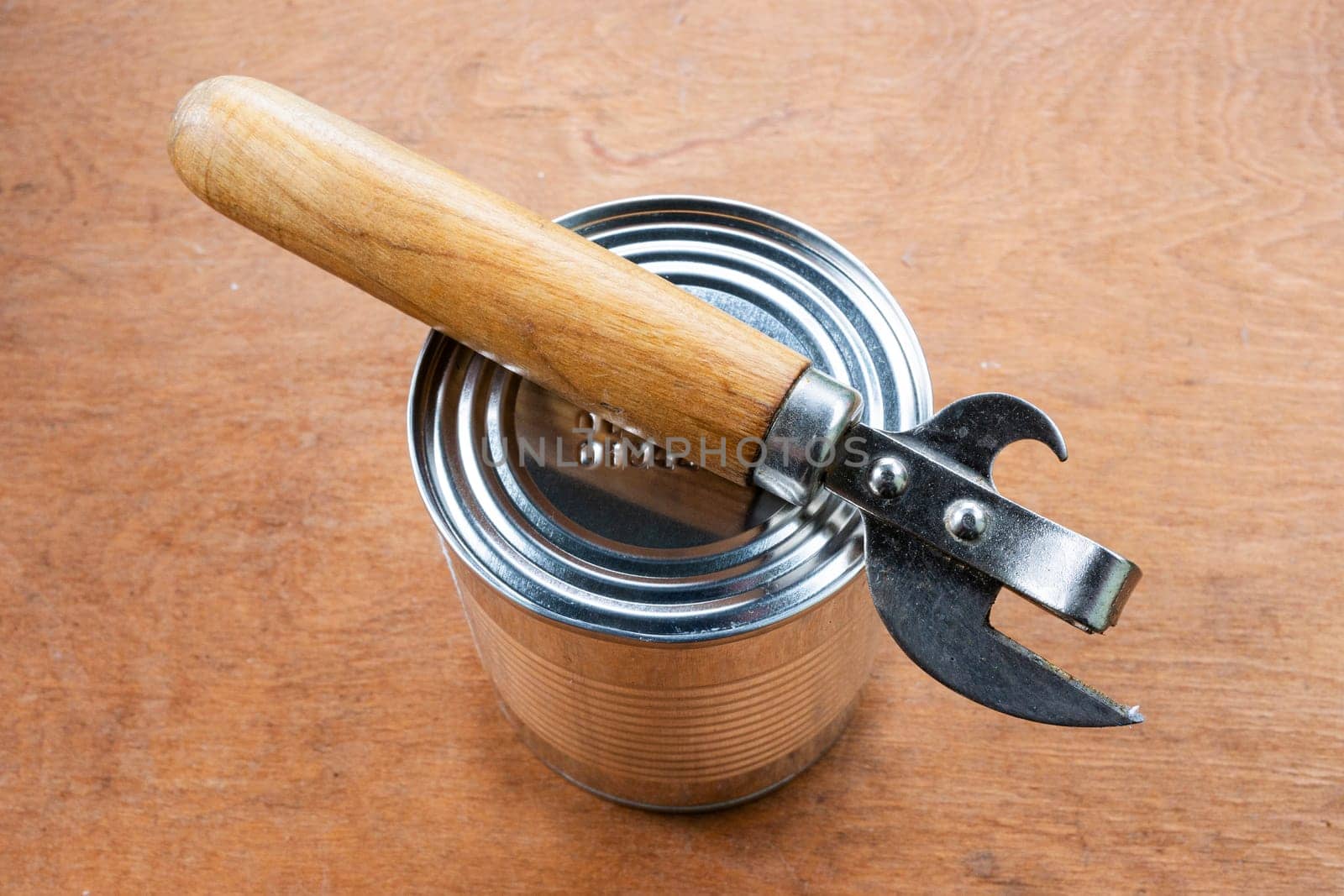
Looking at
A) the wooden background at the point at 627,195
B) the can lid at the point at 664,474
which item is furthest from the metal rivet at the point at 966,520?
the wooden background at the point at 627,195

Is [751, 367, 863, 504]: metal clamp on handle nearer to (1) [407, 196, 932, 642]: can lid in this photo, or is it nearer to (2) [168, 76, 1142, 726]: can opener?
(2) [168, 76, 1142, 726]: can opener

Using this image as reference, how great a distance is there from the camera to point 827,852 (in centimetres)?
139

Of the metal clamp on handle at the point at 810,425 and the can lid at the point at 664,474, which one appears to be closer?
the metal clamp on handle at the point at 810,425

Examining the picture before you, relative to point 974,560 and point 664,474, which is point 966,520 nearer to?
point 974,560

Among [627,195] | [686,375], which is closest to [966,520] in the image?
[686,375]

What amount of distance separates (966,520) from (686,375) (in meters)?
0.27

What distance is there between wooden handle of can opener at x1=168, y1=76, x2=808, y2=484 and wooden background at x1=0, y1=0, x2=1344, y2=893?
58 centimetres

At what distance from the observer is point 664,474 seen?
1.21 metres

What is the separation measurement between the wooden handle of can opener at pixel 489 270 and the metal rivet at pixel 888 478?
11 centimetres

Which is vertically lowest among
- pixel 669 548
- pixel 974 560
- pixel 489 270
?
pixel 669 548

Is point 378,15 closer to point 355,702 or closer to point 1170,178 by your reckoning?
point 355,702

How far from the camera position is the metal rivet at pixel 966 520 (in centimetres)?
101

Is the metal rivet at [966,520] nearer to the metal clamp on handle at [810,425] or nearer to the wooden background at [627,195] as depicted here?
the metal clamp on handle at [810,425]

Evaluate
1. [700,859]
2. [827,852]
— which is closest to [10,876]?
[700,859]
